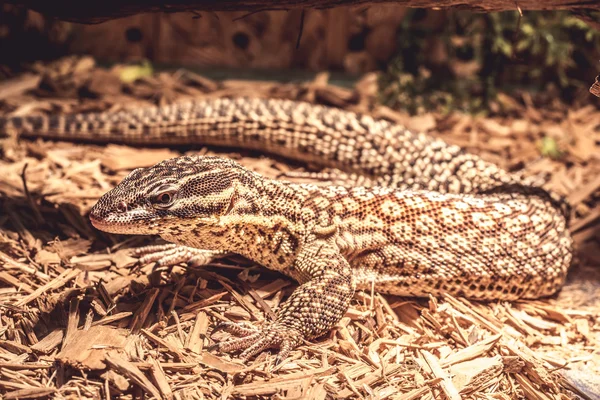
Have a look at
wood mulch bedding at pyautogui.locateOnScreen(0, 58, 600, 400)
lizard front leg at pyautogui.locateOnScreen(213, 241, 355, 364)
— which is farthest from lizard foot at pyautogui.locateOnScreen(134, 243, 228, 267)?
lizard front leg at pyautogui.locateOnScreen(213, 241, 355, 364)

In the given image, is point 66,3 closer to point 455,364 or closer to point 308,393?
point 308,393

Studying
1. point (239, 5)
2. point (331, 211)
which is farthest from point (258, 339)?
point (239, 5)

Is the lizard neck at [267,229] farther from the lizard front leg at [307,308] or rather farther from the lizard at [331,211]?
the lizard front leg at [307,308]

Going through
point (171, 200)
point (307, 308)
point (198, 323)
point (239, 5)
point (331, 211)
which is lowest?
point (198, 323)

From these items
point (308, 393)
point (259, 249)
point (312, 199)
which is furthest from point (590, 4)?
point (308, 393)

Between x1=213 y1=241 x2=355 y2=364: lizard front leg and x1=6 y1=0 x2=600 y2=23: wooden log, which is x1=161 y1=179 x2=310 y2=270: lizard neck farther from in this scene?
x1=6 y1=0 x2=600 y2=23: wooden log

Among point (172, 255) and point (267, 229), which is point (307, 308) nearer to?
point (267, 229)
